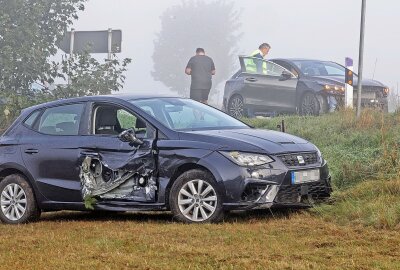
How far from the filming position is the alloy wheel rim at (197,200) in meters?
9.12

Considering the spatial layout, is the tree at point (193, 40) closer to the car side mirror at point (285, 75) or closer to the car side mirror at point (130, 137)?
the car side mirror at point (285, 75)

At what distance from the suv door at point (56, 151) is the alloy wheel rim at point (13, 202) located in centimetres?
28

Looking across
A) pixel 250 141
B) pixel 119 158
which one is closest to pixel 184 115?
pixel 119 158

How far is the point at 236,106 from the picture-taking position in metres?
21.6

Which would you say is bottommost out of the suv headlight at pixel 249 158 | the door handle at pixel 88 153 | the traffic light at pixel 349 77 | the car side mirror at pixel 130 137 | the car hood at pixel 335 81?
the door handle at pixel 88 153

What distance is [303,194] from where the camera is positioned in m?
9.27

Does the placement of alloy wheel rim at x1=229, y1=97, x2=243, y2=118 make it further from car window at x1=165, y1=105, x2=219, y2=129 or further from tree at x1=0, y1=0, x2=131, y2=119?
car window at x1=165, y1=105, x2=219, y2=129

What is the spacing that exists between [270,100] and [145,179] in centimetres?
1131

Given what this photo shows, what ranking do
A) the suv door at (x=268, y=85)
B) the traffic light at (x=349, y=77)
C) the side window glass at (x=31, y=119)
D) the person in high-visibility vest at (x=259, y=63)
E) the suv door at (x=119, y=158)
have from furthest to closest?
the person in high-visibility vest at (x=259, y=63)
the suv door at (x=268, y=85)
the traffic light at (x=349, y=77)
the side window glass at (x=31, y=119)
the suv door at (x=119, y=158)

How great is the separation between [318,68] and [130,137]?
1128 cm

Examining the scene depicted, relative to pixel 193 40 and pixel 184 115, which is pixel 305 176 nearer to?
pixel 184 115

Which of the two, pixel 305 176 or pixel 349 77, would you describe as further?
pixel 349 77

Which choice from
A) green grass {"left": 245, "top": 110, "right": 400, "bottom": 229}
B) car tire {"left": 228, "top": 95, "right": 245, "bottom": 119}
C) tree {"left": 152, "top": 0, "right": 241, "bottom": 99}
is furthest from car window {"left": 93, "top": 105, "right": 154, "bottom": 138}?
tree {"left": 152, "top": 0, "right": 241, "bottom": 99}

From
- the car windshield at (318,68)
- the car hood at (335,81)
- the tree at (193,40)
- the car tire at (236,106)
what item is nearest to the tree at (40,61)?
the car tire at (236,106)
